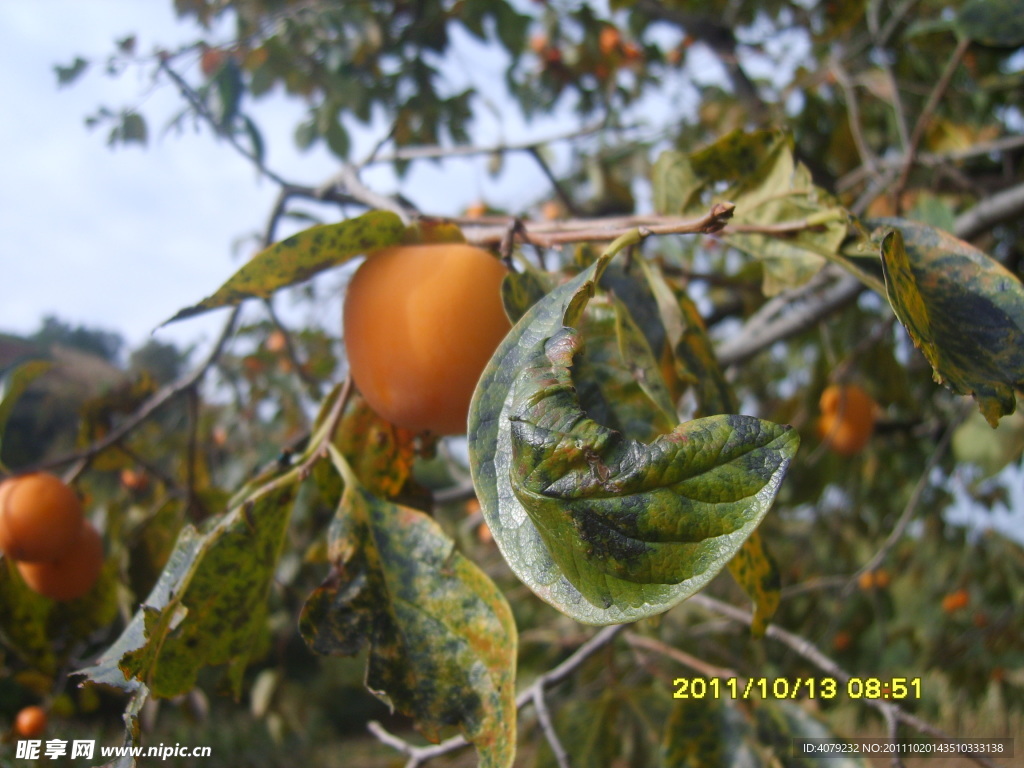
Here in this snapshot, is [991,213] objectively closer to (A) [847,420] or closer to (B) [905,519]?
(B) [905,519]

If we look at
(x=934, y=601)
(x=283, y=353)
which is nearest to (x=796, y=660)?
(x=934, y=601)

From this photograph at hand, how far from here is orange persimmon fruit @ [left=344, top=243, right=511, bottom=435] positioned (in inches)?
23.2

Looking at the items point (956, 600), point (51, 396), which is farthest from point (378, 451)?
point (51, 396)

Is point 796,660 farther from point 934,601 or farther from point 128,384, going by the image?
point 128,384

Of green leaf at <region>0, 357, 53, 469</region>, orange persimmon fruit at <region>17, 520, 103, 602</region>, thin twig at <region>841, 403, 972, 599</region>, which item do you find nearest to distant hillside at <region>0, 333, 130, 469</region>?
green leaf at <region>0, 357, 53, 469</region>

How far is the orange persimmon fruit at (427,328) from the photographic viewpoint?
23.2 inches

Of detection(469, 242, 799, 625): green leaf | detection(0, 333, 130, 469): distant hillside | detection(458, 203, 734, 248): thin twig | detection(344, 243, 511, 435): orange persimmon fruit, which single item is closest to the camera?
detection(469, 242, 799, 625): green leaf

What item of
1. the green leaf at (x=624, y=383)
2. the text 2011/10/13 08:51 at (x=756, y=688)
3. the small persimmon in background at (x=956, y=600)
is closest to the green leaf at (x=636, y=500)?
the green leaf at (x=624, y=383)

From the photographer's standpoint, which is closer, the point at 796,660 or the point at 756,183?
the point at 756,183

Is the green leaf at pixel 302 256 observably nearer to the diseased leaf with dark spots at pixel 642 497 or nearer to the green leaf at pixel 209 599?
the green leaf at pixel 209 599

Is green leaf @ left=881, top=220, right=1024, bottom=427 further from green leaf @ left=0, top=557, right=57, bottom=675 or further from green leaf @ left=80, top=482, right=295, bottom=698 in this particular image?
green leaf @ left=0, top=557, right=57, bottom=675

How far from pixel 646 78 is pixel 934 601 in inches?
108

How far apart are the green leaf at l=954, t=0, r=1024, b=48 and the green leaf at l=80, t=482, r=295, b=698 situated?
3.69ft

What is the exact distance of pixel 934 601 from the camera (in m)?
3.16
